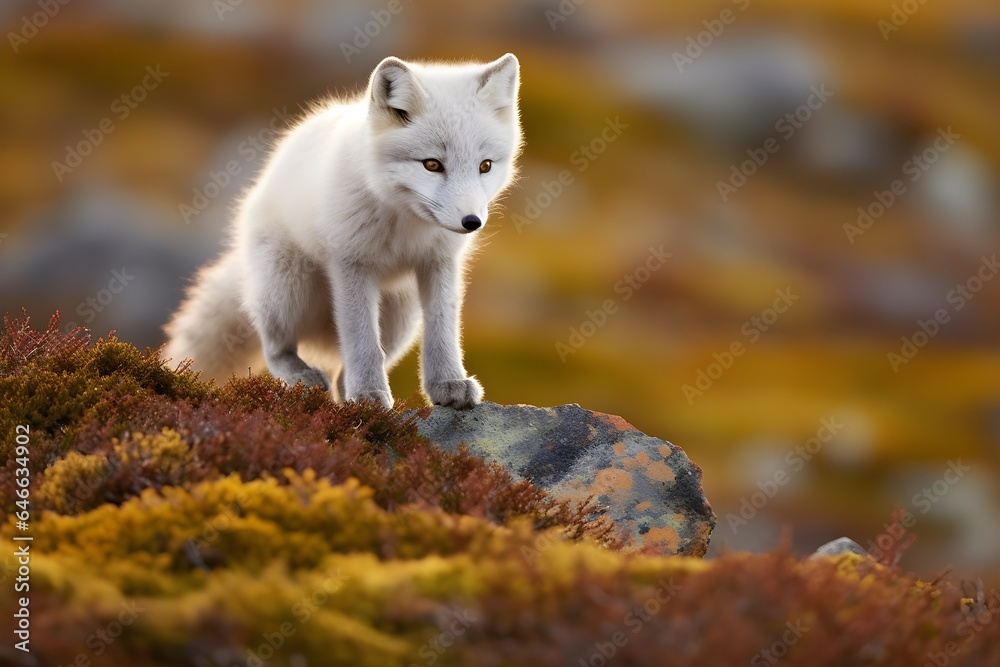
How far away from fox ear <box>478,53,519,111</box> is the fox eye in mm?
558

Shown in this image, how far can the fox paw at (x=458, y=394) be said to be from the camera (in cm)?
620

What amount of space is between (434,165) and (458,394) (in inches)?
57.8

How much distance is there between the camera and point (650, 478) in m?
5.63

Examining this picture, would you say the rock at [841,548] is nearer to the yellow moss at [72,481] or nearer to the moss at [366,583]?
the moss at [366,583]

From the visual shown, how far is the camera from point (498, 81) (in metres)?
6.00

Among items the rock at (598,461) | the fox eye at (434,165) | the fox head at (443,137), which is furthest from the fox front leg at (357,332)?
the fox eye at (434,165)

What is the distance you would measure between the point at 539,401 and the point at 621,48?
12222 mm

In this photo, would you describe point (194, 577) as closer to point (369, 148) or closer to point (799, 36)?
point (369, 148)

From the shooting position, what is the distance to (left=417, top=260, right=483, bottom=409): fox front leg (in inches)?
249

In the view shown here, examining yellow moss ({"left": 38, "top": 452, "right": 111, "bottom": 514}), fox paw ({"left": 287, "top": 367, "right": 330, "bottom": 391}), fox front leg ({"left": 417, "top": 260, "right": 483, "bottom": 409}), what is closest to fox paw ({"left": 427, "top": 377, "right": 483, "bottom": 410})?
fox front leg ({"left": 417, "top": 260, "right": 483, "bottom": 409})

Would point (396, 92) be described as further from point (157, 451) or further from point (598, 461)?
point (157, 451)

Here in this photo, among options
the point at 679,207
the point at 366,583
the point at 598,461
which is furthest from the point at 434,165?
the point at 679,207

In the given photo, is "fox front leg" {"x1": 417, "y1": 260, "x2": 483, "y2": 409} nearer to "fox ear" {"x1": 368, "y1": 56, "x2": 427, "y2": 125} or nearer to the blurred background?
"fox ear" {"x1": 368, "y1": 56, "x2": 427, "y2": 125}

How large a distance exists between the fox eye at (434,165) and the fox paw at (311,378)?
7.34 ft
